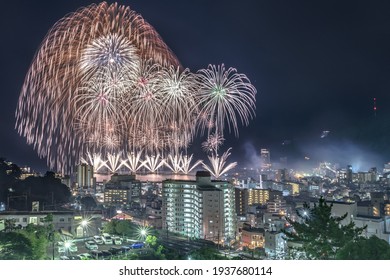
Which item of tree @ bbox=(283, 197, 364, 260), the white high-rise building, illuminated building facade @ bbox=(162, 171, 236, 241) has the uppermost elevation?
the white high-rise building

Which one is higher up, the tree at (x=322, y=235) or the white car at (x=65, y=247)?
the tree at (x=322, y=235)

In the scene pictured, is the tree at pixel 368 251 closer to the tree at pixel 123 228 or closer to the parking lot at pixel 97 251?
the parking lot at pixel 97 251

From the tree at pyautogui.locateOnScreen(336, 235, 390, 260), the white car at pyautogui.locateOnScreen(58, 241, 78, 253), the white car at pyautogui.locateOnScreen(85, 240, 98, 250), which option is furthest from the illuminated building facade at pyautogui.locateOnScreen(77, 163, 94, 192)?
the tree at pyautogui.locateOnScreen(336, 235, 390, 260)

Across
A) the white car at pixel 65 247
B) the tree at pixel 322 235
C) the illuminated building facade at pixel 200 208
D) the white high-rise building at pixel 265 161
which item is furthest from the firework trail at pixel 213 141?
the white high-rise building at pixel 265 161

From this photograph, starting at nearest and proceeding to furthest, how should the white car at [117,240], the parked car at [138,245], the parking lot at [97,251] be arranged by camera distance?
the parking lot at [97,251] → the parked car at [138,245] → the white car at [117,240]

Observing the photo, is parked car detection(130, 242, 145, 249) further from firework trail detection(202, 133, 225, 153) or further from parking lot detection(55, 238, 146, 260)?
firework trail detection(202, 133, 225, 153)

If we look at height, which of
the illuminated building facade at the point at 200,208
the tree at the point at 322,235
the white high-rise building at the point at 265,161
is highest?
the white high-rise building at the point at 265,161

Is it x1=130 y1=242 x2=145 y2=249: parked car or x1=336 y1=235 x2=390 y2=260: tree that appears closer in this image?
x1=336 y1=235 x2=390 y2=260: tree

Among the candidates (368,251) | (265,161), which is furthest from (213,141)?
(265,161)

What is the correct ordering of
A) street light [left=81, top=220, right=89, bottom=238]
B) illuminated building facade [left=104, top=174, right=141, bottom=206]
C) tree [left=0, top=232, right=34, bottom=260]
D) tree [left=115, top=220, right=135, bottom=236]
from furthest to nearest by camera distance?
1. illuminated building facade [left=104, top=174, right=141, bottom=206]
2. street light [left=81, top=220, right=89, bottom=238]
3. tree [left=115, top=220, right=135, bottom=236]
4. tree [left=0, top=232, right=34, bottom=260]
